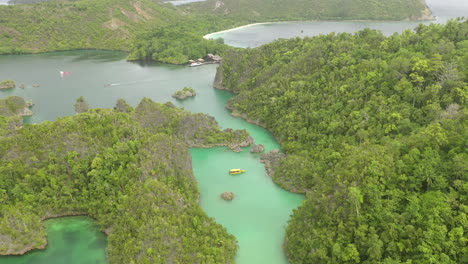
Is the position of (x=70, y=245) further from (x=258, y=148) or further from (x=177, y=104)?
(x=177, y=104)

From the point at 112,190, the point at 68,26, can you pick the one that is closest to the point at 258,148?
the point at 112,190

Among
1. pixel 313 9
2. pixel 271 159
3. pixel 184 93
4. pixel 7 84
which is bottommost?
pixel 7 84

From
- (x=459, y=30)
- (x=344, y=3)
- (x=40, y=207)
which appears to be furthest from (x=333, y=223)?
(x=344, y=3)

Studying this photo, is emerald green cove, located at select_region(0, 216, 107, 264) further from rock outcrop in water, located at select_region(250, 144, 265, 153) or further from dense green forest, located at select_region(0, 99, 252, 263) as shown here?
rock outcrop in water, located at select_region(250, 144, 265, 153)

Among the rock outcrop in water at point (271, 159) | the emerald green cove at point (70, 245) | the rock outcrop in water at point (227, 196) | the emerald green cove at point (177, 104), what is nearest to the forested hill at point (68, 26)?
the emerald green cove at point (177, 104)

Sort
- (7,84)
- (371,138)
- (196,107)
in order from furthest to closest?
(7,84), (196,107), (371,138)

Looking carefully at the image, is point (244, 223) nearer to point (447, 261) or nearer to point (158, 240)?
point (158, 240)

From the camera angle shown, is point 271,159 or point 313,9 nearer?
point 271,159
